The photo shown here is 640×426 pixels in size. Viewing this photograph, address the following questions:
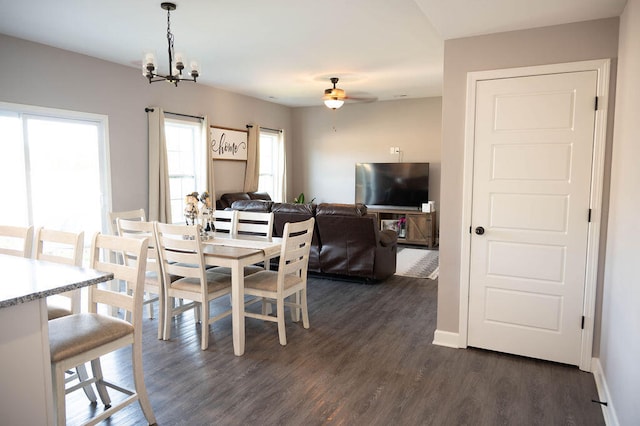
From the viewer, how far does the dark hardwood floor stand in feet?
7.72

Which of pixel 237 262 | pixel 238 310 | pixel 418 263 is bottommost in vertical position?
pixel 418 263

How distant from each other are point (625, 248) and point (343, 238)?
9.90 feet

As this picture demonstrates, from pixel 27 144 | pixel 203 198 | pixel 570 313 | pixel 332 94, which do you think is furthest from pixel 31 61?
pixel 570 313

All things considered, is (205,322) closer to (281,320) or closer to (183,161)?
(281,320)

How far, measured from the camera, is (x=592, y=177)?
9.12 ft

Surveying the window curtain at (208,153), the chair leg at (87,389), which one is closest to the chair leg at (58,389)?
the chair leg at (87,389)

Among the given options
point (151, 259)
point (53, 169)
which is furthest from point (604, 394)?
point (53, 169)

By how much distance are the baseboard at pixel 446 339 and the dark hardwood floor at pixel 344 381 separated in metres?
0.07

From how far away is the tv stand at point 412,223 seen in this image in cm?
744

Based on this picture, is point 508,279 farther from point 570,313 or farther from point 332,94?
point 332,94

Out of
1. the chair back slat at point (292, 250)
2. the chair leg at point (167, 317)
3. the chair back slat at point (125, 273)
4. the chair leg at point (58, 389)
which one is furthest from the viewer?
the chair leg at point (167, 317)

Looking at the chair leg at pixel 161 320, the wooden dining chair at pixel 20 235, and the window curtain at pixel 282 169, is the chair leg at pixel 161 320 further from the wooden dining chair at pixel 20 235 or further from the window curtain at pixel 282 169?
the window curtain at pixel 282 169

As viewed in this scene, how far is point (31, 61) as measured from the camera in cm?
419

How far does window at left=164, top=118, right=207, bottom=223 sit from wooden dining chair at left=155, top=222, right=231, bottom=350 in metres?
2.84
